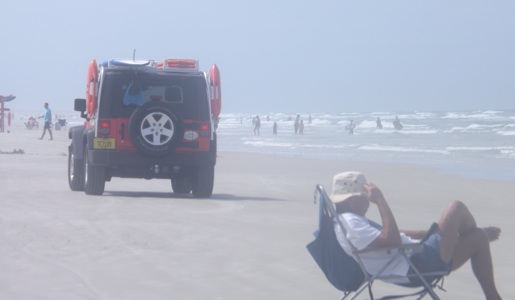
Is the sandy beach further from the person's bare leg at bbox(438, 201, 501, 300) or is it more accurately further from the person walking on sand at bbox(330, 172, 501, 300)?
the person walking on sand at bbox(330, 172, 501, 300)

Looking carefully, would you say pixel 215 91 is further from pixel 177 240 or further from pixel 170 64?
pixel 177 240

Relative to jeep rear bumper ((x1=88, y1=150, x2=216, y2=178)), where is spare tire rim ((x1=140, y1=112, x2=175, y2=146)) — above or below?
above

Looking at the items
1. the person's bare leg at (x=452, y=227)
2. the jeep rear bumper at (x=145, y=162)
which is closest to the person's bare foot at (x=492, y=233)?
the person's bare leg at (x=452, y=227)

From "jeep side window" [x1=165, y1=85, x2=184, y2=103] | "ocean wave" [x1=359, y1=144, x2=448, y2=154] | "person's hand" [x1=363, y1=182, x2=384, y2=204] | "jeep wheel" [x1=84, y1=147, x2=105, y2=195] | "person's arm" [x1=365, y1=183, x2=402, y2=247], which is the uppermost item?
"jeep side window" [x1=165, y1=85, x2=184, y2=103]

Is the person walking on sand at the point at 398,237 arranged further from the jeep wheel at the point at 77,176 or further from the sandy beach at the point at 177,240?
the jeep wheel at the point at 77,176

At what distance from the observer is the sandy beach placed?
22.2 feet

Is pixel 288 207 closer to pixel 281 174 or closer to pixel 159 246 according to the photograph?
pixel 159 246

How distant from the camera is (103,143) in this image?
1253 centimetres

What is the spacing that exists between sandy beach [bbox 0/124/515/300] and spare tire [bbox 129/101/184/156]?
79 cm

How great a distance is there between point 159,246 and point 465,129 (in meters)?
53.0

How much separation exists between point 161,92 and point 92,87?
1.01 meters

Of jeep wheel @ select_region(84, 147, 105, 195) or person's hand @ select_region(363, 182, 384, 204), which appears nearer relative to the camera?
person's hand @ select_region(363, 182, 384, 204)

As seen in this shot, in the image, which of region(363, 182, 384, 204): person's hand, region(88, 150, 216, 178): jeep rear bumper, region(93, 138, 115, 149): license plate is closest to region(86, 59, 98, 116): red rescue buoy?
region(93, 138, 115, 149): license plate

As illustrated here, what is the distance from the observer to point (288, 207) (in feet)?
40.7
